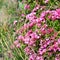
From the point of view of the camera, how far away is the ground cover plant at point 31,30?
451 cm

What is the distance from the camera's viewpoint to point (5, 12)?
17.9ft

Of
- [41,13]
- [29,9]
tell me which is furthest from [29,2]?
Answer: [41,13]

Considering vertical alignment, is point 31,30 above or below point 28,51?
above

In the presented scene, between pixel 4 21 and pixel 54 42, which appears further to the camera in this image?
pixel 4 21

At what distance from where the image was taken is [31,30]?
4.80 meters

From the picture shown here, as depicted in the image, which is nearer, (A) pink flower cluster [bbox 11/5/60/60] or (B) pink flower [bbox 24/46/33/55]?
(A) pink flower cluster [bbox 11/5/60/60]

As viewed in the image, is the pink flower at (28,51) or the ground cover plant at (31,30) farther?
the pink flower at (28,51)

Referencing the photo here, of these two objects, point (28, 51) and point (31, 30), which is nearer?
point (28, 51)

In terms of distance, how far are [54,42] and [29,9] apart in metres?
1.05

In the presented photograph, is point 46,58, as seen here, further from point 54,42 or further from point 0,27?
point 0,27

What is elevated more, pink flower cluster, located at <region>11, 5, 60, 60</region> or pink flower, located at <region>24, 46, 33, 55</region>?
pink flower cluster, located at <region>11, 5, 60, 60</region>

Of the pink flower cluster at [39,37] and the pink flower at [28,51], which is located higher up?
the pink flower cluster at [39,37]

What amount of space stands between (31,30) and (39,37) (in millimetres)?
269

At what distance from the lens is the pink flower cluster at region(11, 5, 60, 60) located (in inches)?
176
